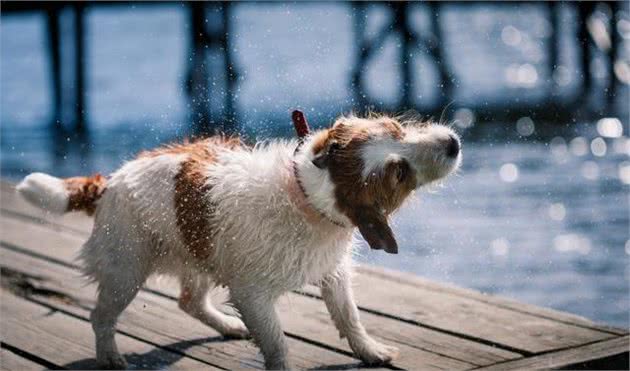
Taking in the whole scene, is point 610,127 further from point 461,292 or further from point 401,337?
point 401,337

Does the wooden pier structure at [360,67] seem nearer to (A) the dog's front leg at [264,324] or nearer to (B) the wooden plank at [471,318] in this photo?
(B) the wooden plank at [471,318]

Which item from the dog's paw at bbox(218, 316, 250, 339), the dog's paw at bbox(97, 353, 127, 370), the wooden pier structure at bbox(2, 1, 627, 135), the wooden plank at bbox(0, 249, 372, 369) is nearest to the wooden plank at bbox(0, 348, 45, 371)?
the dog's paw at bbox(97, 353, 127, 370)

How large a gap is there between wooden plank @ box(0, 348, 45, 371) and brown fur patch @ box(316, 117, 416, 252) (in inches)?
49.5

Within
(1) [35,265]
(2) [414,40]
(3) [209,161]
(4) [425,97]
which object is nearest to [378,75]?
(4) [425,97]

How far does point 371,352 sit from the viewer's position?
394 centimetres

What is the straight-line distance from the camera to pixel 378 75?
18141mm

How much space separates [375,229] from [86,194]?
1.18 m

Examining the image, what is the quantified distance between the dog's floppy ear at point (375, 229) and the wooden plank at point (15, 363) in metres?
1.27

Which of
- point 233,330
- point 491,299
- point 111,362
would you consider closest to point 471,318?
point 491,299

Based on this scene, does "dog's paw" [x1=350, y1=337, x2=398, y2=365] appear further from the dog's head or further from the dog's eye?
the dog's eye

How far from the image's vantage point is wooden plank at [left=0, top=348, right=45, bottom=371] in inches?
158

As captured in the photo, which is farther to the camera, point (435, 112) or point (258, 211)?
point (435, 112)

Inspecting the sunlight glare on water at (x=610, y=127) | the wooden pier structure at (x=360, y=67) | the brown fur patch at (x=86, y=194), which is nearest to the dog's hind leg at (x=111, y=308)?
the brown fur patch at (x=86, y=194)

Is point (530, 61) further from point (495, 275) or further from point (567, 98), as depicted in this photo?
point (495, 275)
